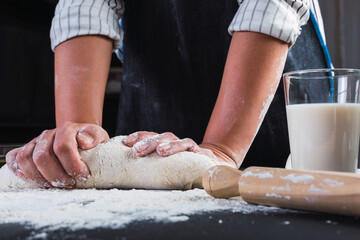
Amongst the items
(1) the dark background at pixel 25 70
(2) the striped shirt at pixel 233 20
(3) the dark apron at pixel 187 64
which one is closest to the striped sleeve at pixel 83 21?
(2) the striped shirt at pixel 233 20

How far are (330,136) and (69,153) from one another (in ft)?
1.45

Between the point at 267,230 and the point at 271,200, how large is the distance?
0.09 m

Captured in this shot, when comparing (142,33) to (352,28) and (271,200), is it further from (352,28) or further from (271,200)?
(352,28)

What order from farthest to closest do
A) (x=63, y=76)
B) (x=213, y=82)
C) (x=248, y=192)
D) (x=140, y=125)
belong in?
(x=140, y=125) → (x=213, y=82) → (x=63, y=76) → (x=248, y=192)

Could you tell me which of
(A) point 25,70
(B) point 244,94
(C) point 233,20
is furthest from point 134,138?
(A) point 25,70

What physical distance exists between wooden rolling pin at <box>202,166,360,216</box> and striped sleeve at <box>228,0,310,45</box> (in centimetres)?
40

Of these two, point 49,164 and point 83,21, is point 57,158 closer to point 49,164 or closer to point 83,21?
point 49,164

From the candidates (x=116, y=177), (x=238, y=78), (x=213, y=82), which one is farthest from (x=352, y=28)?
(x=116, y=177)

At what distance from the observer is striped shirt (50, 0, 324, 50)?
837mm

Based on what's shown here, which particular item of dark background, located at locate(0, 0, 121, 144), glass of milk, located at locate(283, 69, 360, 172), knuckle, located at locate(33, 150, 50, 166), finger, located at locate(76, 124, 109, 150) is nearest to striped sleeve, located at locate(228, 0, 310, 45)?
glass of milk, located at locate(283, 69, 360, 172)

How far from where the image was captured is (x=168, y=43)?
123 centimetres

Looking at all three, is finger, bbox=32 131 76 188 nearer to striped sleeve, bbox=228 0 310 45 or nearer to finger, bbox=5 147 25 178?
finger, bbox=5 147 25 178

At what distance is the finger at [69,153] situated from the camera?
695 millimetres

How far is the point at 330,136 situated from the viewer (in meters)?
0.59
